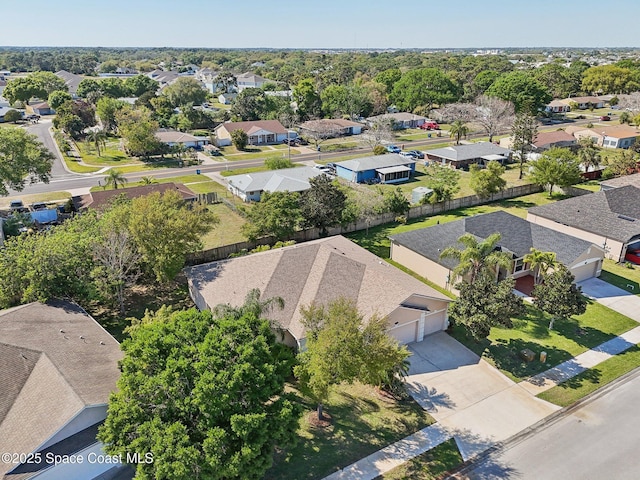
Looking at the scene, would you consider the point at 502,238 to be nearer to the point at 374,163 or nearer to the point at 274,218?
the point at 274,218

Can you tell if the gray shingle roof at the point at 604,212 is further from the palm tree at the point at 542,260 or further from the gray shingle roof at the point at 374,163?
the gray shingle roof at the point at 374,163

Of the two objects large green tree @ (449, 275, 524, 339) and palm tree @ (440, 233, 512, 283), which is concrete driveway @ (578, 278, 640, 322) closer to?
palm tree @ (440, 233, 512, 283)

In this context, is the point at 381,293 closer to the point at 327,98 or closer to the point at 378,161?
the point at 378,161

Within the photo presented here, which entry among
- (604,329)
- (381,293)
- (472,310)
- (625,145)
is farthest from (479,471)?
(625,145)

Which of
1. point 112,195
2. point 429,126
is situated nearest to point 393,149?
point 429,126

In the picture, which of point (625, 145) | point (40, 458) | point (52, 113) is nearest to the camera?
point (40, 458)

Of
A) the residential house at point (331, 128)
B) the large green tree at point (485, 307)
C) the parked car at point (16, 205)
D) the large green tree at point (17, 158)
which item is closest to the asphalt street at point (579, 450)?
the large green tree at point (485, 307)
